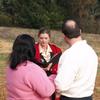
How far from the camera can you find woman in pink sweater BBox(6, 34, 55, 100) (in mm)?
4117

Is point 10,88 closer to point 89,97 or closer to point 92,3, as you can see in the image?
point 89,97

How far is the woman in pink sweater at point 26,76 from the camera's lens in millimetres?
4117

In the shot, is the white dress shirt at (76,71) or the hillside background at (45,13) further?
the hillside background at (45,13)

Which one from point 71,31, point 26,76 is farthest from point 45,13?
point 26,76

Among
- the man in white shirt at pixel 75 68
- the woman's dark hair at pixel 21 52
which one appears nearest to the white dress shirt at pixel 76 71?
the man in white shirt at pixel 75 68

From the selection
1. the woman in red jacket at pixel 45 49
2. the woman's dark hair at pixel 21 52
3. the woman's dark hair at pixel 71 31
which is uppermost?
the woman's dark hair at pixel 71 31

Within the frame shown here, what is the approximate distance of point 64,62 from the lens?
165 inches

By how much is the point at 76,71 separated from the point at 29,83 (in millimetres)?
445

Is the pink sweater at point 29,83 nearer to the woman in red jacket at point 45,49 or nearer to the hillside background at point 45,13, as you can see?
the woman in red jacket at point 45,49

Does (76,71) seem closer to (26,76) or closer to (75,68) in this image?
(75,68)

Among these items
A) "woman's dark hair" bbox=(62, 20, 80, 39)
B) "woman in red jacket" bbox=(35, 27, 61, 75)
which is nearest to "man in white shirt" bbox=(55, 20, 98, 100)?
"woman's dark hair" bbox=(62, 20, 80, 39)

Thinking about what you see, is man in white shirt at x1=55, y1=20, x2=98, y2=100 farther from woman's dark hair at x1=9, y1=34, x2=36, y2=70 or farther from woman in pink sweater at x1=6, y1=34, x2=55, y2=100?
woman's dark hair at x1=9, y1=34, x2=36, y2=70

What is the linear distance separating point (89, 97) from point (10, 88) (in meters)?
0.76

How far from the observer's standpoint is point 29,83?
413 centimetres
